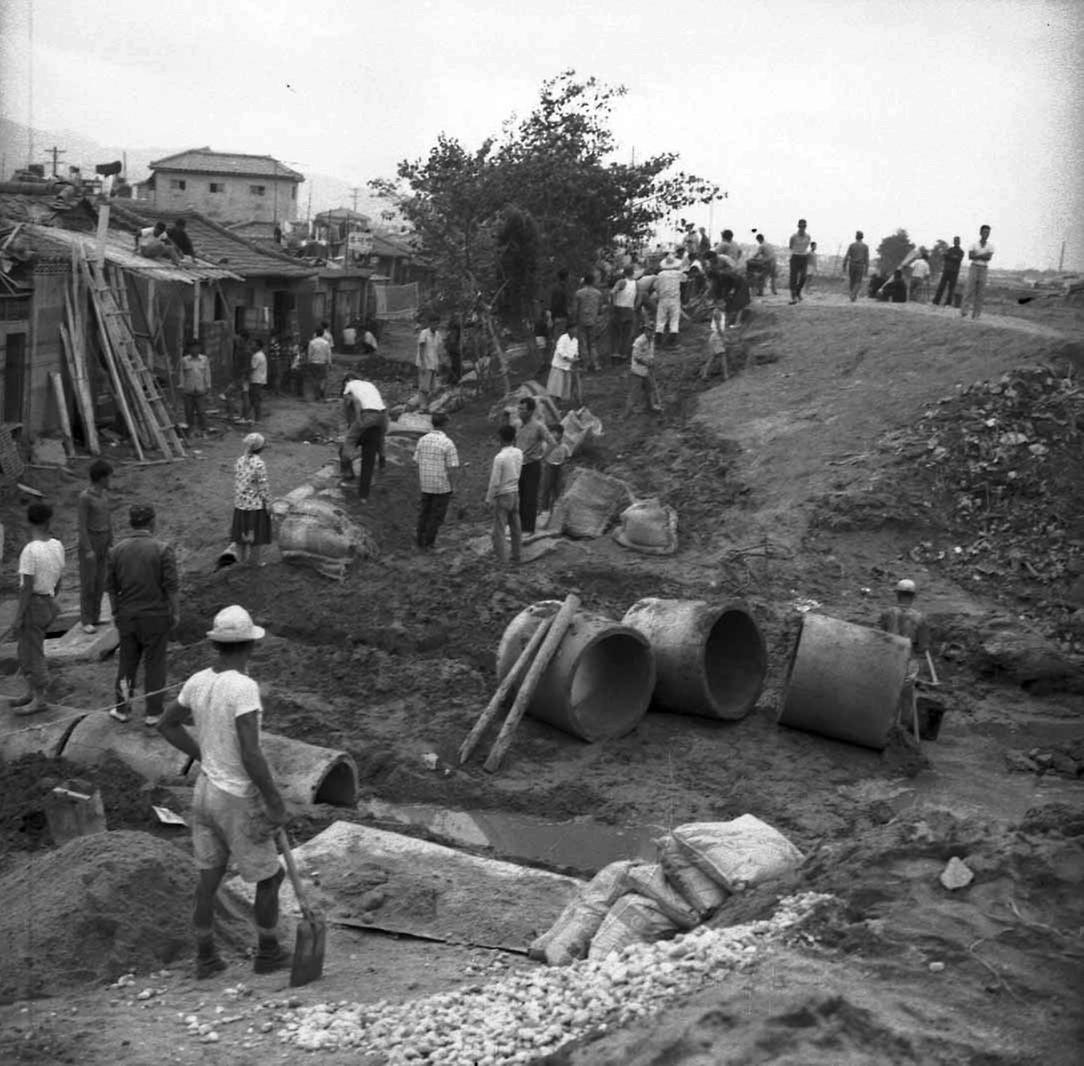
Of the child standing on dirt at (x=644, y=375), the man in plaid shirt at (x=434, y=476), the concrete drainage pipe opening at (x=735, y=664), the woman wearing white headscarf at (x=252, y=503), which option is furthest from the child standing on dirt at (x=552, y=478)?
the concrete drainage pipe opening at (x=735, y=664)

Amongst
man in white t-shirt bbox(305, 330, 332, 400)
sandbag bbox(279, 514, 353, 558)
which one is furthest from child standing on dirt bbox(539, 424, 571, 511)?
man in white t-shirt bbox(305, 330, 332, 400)

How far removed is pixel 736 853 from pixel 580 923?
81 centimetres

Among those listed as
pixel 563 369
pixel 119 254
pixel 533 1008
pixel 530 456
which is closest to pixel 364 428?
pixel 530 456

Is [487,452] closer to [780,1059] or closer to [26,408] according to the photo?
[26,408]

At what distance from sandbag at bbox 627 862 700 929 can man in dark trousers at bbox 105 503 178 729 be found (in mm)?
4170

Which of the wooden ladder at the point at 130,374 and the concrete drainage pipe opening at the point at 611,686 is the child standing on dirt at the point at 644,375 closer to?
the wooden ladder at the point at 130,374

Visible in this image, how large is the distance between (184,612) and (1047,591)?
344 inches

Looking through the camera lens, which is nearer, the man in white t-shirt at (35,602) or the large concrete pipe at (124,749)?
the large concrete pipe at (124,749)

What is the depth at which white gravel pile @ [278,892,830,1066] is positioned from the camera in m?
5.14

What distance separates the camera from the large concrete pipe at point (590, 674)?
413 inches

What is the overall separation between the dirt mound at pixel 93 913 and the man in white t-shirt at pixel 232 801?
0.33 meters

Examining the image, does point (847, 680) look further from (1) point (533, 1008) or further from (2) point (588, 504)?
(1) point (533, 1008)

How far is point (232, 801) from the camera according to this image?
611 cm

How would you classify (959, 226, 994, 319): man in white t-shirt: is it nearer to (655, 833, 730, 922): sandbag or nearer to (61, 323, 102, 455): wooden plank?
(61, 323, 102, 455): wooden plank
